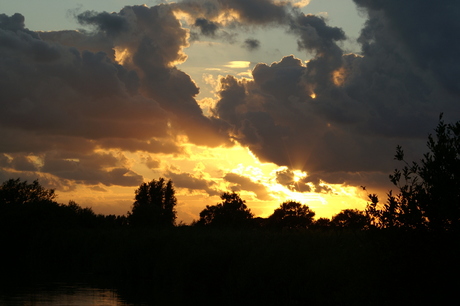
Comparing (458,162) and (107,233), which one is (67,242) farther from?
(458,162)

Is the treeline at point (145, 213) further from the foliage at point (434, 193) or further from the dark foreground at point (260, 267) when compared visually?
the foliage at point (434, 193)

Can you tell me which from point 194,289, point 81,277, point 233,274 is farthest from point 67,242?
point 233,274

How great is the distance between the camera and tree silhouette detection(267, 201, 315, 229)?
108m

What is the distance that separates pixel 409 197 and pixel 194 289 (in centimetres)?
1953

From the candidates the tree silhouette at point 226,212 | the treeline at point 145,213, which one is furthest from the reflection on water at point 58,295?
the tree silhouette at point 226,212

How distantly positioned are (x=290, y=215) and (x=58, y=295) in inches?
3180

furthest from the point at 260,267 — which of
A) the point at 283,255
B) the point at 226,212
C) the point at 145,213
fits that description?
the point at 226,212

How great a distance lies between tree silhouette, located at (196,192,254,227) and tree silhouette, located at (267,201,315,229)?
224 inches

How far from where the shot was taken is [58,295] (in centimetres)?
3481

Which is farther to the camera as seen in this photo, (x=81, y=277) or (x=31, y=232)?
(x=31, y=232)

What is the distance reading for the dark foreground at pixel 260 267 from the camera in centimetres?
2089

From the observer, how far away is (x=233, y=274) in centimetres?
3319

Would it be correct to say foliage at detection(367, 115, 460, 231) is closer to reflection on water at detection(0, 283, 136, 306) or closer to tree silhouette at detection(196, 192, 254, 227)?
reflection on water at detection(0, 283, 136, 306)

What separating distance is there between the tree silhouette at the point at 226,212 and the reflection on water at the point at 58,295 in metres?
59.5
